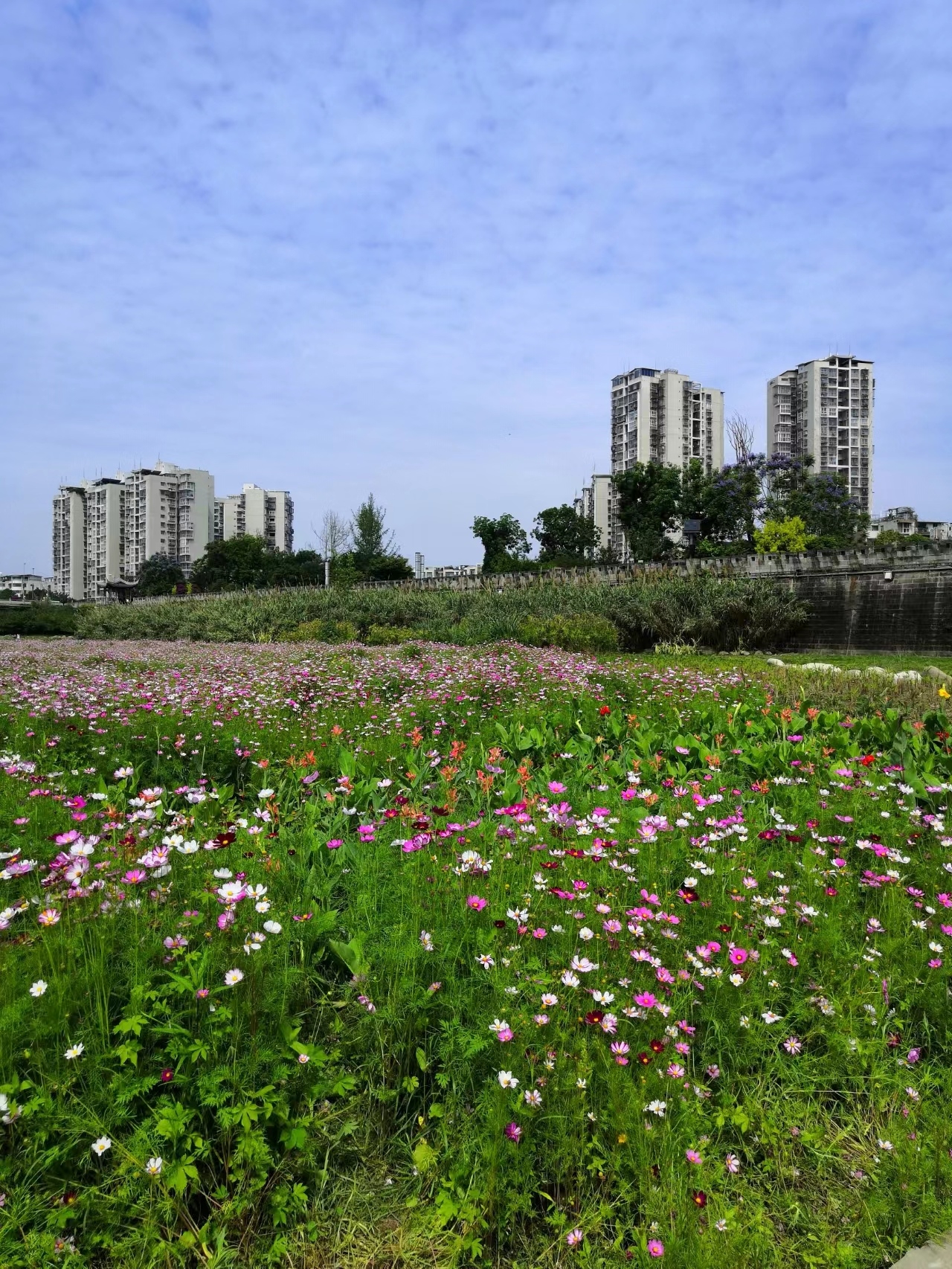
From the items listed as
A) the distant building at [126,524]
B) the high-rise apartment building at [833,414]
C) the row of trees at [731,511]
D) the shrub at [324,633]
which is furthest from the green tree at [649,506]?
the distant building at [126,524]

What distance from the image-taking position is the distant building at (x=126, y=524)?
109875mm

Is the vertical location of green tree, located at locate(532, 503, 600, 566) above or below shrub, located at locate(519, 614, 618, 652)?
above

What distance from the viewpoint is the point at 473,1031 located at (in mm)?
2045

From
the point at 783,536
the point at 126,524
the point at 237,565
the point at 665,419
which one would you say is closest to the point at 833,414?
the point at 665,419

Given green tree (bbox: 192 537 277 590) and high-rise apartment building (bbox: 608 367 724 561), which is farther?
high-rise apartment building (bbox: 608 367 724 561)

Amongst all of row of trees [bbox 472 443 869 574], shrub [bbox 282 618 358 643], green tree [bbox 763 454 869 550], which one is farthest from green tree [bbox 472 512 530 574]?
shrub [bbox 282 618 358 643]

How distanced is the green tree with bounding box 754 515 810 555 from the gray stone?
40.4 metres

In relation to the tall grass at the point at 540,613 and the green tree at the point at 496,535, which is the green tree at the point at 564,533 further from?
the tall grass at the point at 540,613

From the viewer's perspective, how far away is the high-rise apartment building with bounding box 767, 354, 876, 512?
71438 mm

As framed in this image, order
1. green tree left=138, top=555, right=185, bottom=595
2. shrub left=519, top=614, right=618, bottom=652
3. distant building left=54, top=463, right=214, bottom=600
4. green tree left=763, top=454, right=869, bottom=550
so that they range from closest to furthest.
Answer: shrub left=519, top=614, right=618, bottom=652 < green tree left=763, top=454, right=869, bottom=550 < green tree left=138, top=555, right=185, bottom=595 < distant building left=54, top=463, right=214, bottom=600

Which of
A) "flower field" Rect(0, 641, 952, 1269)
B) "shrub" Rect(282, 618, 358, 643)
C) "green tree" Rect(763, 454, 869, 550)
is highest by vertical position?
"green tree" Rect(763, 454, 869, 550)

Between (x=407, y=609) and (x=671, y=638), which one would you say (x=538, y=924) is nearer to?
(x=671, y=638)

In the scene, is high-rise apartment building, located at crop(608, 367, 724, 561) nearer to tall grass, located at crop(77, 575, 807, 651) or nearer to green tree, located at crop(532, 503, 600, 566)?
green tree, located at crop(532, 503, 600, 566)

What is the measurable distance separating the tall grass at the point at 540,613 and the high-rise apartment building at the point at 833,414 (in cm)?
6093
